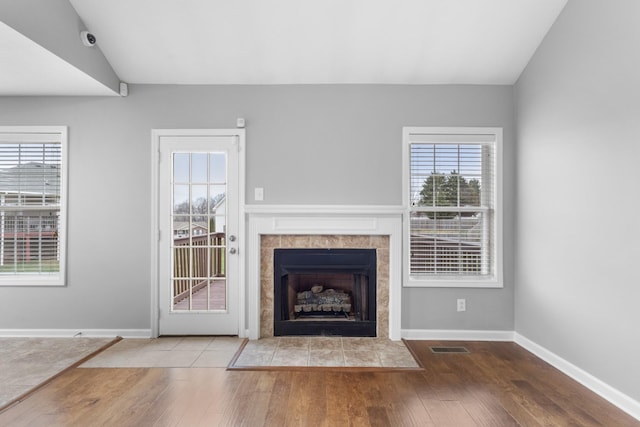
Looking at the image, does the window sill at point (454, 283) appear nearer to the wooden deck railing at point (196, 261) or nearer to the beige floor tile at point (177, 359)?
the wooden deck railing at point (196, 261)

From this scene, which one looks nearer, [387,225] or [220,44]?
[220,44]

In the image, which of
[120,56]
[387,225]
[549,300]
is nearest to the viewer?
[549,300]

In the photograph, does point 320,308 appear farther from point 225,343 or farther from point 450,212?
point 450,212

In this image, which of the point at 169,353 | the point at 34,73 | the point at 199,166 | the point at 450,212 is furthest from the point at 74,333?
the point at 450,212

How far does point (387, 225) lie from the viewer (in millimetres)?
3703

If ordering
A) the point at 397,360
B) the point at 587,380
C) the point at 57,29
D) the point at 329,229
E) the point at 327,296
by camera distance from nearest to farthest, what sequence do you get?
the point at 587,380, the point at 57,29, the point at 397,360, the point at 329,229, the point at 327,296

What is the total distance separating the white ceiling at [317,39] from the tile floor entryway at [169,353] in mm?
2445

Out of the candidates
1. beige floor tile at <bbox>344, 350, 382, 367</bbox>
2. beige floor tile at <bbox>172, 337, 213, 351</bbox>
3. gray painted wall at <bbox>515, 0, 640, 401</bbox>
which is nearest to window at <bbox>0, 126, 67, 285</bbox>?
beige floor tile at <bbox>172, 337, 213, 351</bbox>

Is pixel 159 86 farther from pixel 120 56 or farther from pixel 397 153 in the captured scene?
pixel 397 153

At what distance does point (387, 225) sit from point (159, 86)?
2659 millimetres

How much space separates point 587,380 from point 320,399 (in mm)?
1910

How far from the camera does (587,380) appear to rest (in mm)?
2680

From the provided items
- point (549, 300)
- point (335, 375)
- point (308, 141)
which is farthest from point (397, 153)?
point (335, 375)

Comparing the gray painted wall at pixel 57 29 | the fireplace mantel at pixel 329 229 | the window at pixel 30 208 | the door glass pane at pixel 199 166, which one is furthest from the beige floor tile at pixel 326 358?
the gray painted wall at pixel 57 29
